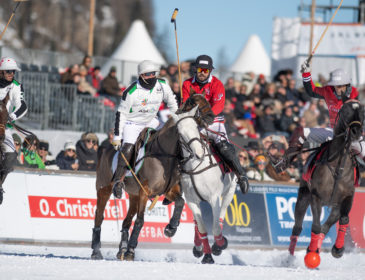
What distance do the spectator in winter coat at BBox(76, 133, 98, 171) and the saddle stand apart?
16.6 feet

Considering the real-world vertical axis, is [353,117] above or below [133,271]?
above

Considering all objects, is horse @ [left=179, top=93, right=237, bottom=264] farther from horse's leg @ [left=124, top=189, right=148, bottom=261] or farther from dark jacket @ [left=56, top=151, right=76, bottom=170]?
dark jacket @ [left=56, top=151, right=76, bottom=170]

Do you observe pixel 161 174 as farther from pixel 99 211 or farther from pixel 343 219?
pixel 343 219

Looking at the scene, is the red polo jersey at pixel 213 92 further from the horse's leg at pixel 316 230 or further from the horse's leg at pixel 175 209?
the horse's leg at pixel 316 230

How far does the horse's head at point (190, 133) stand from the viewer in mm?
10047

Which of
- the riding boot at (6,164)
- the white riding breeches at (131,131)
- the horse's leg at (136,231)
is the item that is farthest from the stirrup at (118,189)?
the riding boot at (6,164)

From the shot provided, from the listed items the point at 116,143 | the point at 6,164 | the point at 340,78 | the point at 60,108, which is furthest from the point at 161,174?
the point at 60,108

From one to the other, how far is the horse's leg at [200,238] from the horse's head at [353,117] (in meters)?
2.64

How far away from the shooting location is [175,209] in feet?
36.1

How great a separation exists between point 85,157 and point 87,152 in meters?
0.13

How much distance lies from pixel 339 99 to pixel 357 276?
2.92 meters

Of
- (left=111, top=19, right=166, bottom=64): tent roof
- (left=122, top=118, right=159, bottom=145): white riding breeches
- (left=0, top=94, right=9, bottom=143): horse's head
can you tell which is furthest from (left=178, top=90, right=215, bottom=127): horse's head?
(left=111, top=19, right=166, bottom=64): tent roof

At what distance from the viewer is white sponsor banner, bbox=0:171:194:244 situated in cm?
1299

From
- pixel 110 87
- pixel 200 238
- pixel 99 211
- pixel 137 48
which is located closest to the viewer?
pixel 200 238
